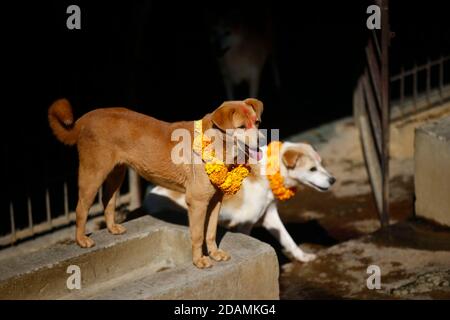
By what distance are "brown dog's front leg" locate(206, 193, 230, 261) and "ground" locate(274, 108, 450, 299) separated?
1.11m

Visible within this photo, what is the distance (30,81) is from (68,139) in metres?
2.36

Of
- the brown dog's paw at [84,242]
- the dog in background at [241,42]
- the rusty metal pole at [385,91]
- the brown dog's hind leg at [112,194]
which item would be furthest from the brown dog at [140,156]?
the dog in background at [241,42]

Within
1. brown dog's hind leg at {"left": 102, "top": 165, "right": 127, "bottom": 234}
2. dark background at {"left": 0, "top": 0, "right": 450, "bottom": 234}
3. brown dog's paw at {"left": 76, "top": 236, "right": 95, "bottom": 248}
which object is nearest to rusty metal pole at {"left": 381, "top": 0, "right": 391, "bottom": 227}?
dark background at {"left": 0, "top": 0, "right": 450, "bottom": 234}

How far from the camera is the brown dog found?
5430 mm

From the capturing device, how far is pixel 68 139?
5715 millimetres

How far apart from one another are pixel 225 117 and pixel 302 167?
2.09m

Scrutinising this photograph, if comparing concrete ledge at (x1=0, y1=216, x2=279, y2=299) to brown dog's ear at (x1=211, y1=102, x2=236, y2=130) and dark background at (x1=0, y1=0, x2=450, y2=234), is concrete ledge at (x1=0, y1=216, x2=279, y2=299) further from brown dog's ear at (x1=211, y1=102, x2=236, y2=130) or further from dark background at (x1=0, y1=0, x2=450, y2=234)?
dark background at (x1=0, y1=0, x2=450, y2=234)

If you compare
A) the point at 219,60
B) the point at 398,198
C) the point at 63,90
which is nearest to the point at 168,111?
A: the point at 219,60

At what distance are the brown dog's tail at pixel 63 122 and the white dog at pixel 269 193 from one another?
4.50 ft

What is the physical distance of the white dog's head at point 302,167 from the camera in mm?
7023

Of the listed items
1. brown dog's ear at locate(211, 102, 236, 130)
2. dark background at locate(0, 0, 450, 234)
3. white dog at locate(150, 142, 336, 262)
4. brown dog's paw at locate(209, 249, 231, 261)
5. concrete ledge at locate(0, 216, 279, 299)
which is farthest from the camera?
dark background at locate(0, 0, 450, 234)

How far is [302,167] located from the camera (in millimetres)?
7066

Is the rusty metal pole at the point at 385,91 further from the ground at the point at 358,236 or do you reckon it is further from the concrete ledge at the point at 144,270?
the concrete ledge at the point at 144,270

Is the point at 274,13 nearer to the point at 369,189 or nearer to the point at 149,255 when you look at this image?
the point at 369,189
